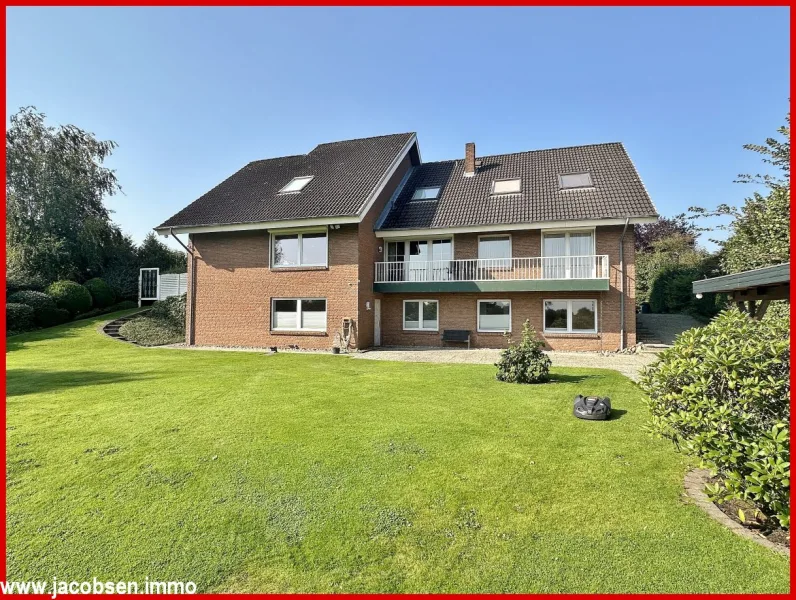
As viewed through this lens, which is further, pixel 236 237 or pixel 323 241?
pixel 236 237

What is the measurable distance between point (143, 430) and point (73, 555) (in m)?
2.88

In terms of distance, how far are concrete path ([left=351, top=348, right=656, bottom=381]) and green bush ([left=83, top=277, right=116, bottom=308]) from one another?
1927 centimetres

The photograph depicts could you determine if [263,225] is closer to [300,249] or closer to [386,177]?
[300,249]

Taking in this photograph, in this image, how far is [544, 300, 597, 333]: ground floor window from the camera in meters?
15.7

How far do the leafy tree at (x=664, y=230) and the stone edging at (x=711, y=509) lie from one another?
3263cm

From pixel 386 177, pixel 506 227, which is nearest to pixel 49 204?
pixel 386 177

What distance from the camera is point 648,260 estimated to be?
28.4 meters

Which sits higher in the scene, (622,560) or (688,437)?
(688,437)

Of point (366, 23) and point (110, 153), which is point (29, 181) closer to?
point (110, 153)

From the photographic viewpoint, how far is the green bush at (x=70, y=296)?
70.4ft

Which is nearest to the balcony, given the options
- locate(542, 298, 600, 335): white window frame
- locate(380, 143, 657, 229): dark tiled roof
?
locate(542, 298, 600, 335): white window frame

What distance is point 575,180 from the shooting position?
17.6m

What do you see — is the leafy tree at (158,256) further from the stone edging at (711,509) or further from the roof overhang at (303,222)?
the stone edging at (711,509)

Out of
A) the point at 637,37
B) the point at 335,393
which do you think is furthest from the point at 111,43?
the point at 637,37
